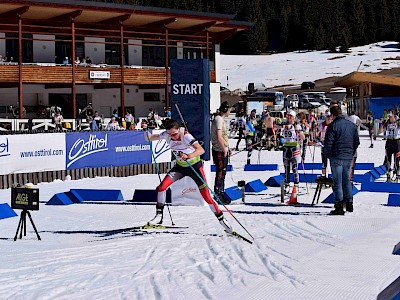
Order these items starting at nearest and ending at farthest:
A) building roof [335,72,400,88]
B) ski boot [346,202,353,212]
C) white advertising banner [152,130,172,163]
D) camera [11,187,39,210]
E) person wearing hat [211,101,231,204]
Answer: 1. camera [11,187,39,210]
2. ski boot [346,202,353,212]
3. person wearing hat [211,101,231,204]
4. white advertising banner [152,130,172,163]
5. building roof [335,72,400,88]

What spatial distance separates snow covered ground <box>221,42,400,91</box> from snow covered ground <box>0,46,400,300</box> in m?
73.3

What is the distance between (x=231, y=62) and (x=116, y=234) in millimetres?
102988

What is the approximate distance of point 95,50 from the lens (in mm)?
43625

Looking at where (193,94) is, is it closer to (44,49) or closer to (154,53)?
(44,49)

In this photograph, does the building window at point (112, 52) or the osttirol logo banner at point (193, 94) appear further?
the building window at point (112, 52)

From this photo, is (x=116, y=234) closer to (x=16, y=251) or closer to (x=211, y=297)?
(x=16, y=251)

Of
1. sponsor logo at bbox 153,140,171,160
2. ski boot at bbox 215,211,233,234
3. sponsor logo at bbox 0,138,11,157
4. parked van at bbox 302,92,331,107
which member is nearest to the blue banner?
sponsor logo at bbox 153,140,171,160

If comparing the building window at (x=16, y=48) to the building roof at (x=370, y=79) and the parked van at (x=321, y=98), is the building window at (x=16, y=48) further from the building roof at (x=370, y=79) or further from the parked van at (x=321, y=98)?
the parked van at (x=321, y=98)

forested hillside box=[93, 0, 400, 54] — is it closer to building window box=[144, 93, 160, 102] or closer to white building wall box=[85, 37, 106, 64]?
A: building window box=[144, 93, 160, 102]

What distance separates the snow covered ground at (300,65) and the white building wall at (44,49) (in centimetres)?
4578

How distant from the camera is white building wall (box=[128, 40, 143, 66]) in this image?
4553 cm

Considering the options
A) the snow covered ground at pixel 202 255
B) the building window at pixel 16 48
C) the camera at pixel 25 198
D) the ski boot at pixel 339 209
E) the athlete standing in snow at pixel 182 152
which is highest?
the building window at pixel 16 48

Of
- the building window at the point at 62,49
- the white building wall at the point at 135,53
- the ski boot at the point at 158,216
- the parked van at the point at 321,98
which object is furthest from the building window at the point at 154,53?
the ski boot at the point at 158,216

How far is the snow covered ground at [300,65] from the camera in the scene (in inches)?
3664
